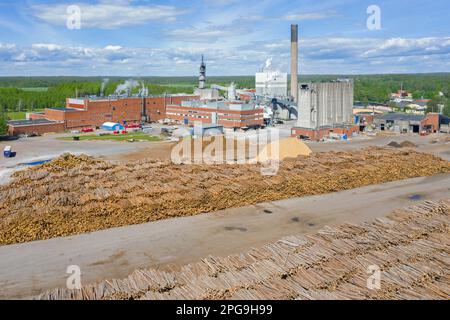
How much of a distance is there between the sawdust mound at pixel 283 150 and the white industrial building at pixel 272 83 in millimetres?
48412

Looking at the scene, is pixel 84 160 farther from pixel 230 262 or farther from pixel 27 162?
pixel 230 262

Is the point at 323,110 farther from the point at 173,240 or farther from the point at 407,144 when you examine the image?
the point at 173,240

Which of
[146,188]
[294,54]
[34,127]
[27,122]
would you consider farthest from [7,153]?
[294,54]

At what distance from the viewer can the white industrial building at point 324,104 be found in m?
Result: 55.2

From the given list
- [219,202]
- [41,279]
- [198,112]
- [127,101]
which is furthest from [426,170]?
[127,101]

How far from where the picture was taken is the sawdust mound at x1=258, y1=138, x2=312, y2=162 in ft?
111

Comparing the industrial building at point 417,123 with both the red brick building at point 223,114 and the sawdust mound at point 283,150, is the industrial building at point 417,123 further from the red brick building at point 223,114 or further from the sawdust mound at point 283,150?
the sawdust mound at point 283,150

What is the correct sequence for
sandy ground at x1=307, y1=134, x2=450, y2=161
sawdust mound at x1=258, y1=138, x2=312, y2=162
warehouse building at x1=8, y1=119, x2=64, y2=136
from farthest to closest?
warehouse building at x1=8, y1=119, x2=64, y2=136 < sandy ground at x1=307, y1=134, x2=450, y2=161 < sawdust mound at x1=258, y1=138, x2=312, y2=162

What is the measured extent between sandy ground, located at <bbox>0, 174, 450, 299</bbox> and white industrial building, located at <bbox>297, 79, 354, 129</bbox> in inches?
1240

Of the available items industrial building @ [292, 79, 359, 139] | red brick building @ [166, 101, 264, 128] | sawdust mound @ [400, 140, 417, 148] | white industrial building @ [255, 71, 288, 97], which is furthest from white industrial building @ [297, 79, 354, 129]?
white industrial building @ [255, 71, 288, 97]

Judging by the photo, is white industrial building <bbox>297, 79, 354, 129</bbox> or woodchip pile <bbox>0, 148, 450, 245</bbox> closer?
woodchip pile <bbox>0, 148, 450, 245</bbox>

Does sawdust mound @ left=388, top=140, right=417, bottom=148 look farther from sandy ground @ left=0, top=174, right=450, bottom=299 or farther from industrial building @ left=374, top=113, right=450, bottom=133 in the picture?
sandy ground @ left=0, top=174, right=450, bottom=299
